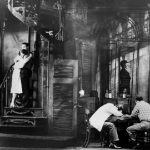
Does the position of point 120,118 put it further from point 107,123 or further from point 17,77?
point 17,77

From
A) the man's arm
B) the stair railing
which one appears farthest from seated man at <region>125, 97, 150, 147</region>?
the stair railing

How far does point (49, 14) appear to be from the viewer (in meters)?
14.5

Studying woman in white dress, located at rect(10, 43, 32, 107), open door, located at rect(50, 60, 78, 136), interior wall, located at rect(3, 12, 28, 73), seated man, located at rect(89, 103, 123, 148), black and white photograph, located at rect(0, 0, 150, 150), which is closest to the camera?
seated man, located at rect(89, 103, 123, 148)

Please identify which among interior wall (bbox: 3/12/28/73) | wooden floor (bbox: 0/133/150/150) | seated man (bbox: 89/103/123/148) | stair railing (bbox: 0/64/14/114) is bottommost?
wooden floor (bbox: 0/133/150/150)

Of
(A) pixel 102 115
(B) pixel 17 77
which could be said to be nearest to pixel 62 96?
(B) pixel 17 77

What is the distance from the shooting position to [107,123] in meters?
11.0

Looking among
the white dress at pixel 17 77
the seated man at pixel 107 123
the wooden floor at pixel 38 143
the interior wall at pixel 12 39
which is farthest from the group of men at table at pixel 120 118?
the interior wall at pixel 12 39

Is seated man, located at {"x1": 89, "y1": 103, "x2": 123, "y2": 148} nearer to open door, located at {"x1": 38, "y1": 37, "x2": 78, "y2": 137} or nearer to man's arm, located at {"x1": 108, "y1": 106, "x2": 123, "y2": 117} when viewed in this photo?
man's arm, located at {"x1": 108, "y1": 106, "x2": 123, "y2": 117}

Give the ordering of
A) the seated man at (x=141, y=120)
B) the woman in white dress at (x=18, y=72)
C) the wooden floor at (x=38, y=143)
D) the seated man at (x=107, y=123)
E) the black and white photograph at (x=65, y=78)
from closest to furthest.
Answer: the wooden floor at (x=38, y=143)
the seated man at (x=141, y=120)
the seated man at (x=107, y=123)
the black and white photograph at (x=65, y=78)
the woman in white dress at (x=18, y=72)

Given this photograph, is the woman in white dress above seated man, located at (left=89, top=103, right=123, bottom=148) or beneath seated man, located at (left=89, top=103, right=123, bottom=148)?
above

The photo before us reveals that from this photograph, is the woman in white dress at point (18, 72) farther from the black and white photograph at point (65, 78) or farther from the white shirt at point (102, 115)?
the white shirt at point (102, 115)

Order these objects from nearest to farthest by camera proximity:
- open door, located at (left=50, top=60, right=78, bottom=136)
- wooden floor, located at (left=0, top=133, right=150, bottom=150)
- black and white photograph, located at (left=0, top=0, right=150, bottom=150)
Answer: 1. wooden floor, located at (left=0, top=133, right=150, bottom=150)
2. black and white photograph, located at (left=0, top=0, right=150, bottom=150)
3. open door, located at (left=50, top=60, right=78, bottom=136)

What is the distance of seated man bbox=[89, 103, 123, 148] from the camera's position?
10859 millimetres

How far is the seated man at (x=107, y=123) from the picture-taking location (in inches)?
428
